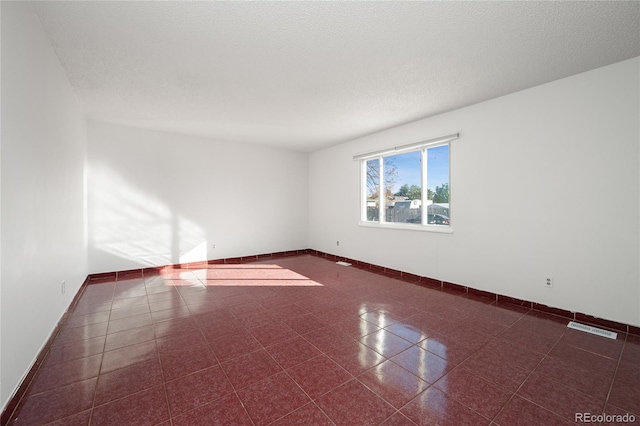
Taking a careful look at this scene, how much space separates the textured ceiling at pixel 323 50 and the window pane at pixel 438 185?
70 cm

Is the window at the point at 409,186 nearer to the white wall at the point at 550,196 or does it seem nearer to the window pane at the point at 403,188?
the window pane at the point at 403,188

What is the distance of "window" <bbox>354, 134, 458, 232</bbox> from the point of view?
400 centimetres

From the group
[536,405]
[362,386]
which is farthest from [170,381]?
[536,405]

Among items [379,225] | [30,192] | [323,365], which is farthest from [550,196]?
[30,192]

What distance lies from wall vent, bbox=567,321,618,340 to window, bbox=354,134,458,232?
1.64 m

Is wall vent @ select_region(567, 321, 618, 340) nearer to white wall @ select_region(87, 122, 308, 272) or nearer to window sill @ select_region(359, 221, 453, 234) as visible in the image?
window sill @ select_region(359, 221, 453, 234)

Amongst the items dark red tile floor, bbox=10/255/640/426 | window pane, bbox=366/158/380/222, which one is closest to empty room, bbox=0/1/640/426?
dark red tile floor, bbox=10/255/640/426

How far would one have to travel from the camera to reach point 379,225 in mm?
4895

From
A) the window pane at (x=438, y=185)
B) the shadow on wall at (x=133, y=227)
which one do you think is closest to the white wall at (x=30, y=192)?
the shadow on wall at (x=133, y=227)

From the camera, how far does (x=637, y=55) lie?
7.85 feet

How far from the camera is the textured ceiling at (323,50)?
1.89 metres

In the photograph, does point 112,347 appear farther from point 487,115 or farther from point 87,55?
point 487,115

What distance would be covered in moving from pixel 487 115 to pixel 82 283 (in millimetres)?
5952

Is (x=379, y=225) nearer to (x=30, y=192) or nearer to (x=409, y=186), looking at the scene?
(x=409, y=186)
